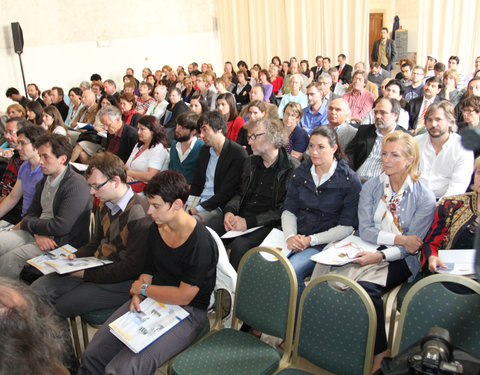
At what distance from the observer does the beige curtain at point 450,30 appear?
8.75 metres

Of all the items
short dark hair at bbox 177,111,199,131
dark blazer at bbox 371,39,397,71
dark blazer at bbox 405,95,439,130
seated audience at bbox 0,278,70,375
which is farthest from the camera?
dark blazer at bbox 371,39,397,71

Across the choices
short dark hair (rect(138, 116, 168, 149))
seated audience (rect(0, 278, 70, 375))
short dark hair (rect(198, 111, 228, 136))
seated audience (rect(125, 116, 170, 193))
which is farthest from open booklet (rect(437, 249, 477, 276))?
short dark hair (rect(138, 116, 168, 149))

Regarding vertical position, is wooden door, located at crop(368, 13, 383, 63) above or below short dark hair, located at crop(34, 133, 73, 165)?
above

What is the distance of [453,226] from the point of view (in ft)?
6.91

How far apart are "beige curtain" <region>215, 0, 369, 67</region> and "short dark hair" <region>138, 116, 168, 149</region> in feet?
27.6

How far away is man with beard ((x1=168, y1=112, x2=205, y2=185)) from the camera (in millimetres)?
3809

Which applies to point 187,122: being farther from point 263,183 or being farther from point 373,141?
point 373,141

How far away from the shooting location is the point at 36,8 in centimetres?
983

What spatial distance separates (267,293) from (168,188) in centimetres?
70

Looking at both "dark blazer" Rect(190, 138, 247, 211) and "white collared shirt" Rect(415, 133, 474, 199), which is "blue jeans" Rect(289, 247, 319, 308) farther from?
"white collared shirt" Rect(415, 133, 474, 199)

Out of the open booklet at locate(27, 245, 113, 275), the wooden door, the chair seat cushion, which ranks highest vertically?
the wooden door

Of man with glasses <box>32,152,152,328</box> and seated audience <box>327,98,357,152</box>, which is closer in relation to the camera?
man with glasses <box>32,152,152,328</box>

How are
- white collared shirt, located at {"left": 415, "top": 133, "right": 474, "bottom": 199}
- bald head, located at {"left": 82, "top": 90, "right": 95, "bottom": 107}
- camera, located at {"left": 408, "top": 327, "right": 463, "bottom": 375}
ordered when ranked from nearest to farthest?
camera, located at {"left": 408, "top": 327, "right": 463, "bottom": 375}
white collared shirt, located at {"left": 415, "top": 133, "right": 474, "bottom": 199}
bald head, located at {"left": 82, "top": 90, "right": 95, "bottom": 107}

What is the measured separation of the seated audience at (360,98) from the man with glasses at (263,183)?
3421mm
